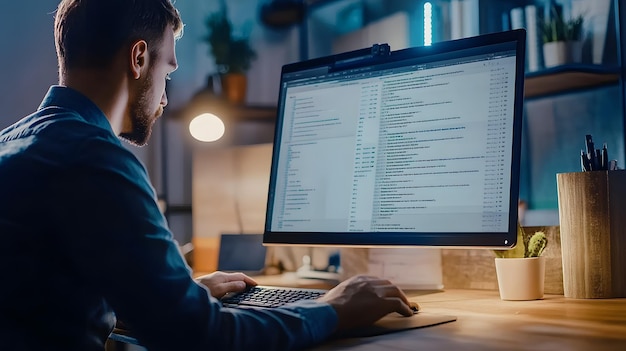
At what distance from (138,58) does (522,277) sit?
2.44ft

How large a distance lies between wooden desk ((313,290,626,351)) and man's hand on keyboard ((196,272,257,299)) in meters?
0.32

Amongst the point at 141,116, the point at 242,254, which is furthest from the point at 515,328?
the point at 242,254

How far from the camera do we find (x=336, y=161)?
133cm

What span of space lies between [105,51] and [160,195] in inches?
84.2

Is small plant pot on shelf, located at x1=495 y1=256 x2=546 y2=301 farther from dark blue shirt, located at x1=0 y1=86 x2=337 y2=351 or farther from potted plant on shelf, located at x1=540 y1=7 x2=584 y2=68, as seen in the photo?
potted plant on shelf, located at x1=540 y1=7 x2=584 y2=68

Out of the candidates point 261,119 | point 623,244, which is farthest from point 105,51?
point 261,119

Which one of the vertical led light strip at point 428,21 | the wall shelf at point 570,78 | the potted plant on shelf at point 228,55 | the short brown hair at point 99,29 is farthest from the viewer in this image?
the potted plant on shelf at point 228,55

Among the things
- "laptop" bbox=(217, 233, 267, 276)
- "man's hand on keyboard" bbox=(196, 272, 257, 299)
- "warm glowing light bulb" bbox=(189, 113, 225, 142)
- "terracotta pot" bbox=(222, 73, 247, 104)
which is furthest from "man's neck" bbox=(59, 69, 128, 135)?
"terracotta pot" bbox=(222, 73, 247, 104)

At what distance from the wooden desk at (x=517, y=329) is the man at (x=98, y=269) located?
83mm

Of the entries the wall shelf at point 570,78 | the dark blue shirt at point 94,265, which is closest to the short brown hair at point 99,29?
the dark blue shirt at point 94,265

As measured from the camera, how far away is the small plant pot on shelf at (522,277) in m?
1.25

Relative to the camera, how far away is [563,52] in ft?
8.61

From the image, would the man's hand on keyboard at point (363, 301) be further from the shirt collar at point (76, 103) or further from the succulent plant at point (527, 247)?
the shirt collar at point (76, 103)

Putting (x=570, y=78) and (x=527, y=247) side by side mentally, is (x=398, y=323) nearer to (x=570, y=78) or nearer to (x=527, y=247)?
(x=527, y=247)
